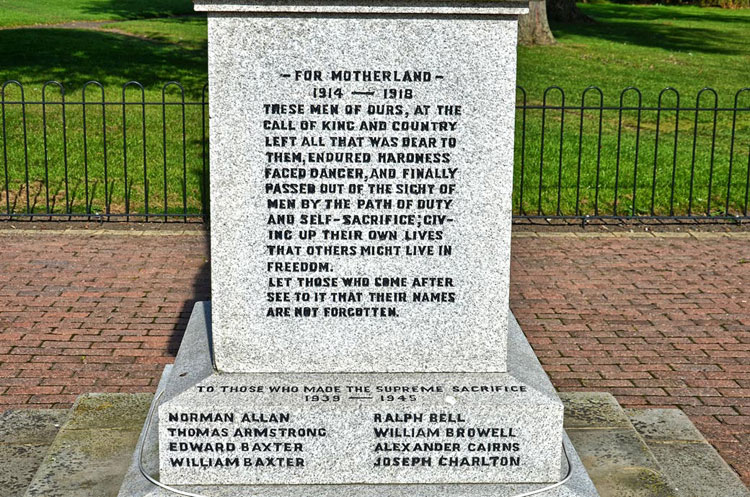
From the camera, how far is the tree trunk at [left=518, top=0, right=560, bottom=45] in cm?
2411

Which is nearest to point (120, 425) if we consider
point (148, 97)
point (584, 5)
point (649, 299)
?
point (649, 299)

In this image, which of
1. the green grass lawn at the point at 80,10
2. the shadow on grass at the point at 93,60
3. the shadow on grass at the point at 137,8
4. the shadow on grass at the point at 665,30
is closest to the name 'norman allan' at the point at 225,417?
the shadow on grass at the point at 93,60

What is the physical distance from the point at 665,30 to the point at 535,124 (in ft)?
63.2

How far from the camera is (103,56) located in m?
21.2

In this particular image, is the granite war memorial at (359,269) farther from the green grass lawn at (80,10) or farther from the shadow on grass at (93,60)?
the green grass lawn at (80,10)

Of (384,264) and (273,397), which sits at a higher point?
(384,264)

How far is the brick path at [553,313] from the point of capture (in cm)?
622

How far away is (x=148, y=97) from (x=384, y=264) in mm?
13238

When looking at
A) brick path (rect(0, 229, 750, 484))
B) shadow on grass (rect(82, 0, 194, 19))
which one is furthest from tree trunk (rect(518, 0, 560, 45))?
shadow on grass (rect(82, 0, 194, 19))

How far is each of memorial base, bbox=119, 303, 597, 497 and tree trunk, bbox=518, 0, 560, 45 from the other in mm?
20723

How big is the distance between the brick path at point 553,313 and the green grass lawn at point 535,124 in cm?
118

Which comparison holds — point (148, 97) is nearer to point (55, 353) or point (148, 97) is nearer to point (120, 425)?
point (55, 353)

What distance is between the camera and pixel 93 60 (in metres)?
20.5

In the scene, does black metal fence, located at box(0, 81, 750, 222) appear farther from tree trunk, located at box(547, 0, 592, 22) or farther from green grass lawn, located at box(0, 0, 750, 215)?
tree trunk, located at box(547, 0, 592, 22)
